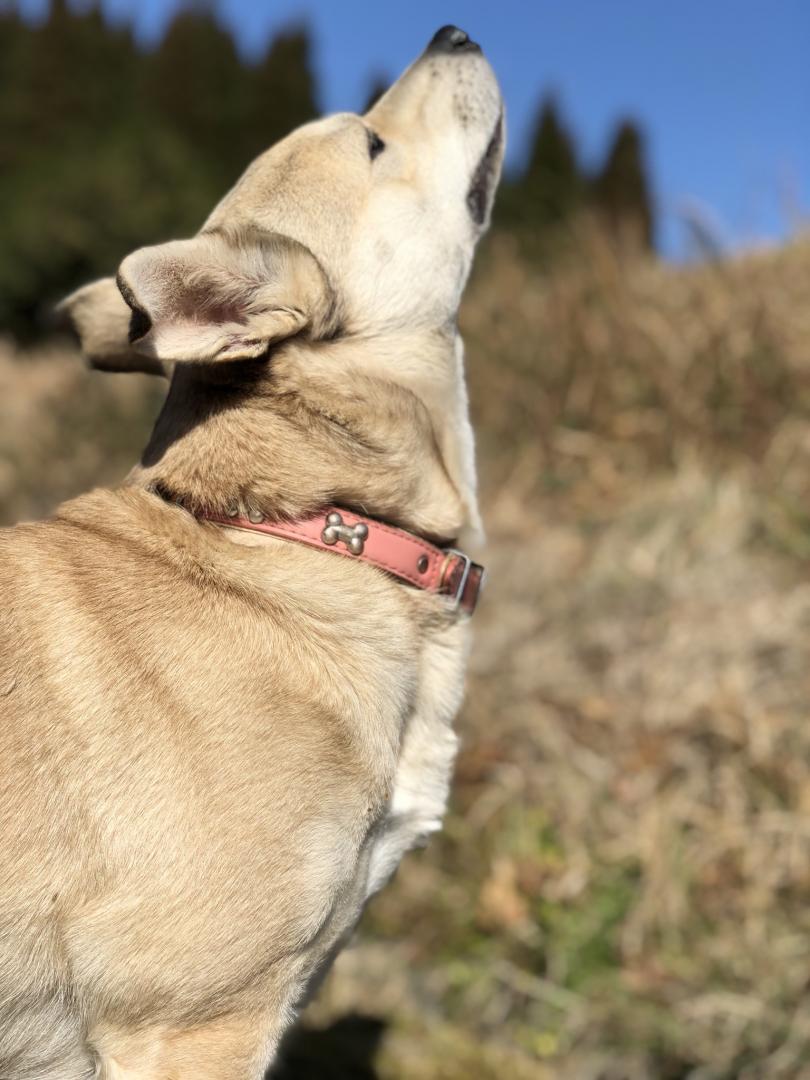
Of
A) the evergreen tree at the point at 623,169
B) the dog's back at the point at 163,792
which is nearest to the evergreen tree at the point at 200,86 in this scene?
the evergreen tree at the point at 623,169

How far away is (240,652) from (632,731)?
8.25 ft

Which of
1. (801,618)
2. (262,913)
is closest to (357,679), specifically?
(262,913)

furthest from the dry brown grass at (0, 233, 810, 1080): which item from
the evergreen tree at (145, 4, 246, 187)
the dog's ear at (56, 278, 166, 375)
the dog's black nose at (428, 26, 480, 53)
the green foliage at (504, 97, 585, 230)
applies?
the evergreen tree at (145, 4, 246, 187)

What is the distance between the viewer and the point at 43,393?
10.5m

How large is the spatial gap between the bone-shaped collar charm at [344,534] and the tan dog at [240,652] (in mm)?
47

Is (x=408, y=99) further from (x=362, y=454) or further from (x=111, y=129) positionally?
(x=111, y=129)

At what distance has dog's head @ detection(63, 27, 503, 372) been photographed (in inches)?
92.9

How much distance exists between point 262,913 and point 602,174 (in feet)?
80.2

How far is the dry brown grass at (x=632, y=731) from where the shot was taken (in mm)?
3572

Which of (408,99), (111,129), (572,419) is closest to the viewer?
(408,99)

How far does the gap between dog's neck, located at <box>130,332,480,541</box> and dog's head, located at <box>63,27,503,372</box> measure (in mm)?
120

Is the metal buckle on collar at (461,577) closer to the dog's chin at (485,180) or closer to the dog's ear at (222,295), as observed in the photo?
the dog's ear at (222,295)

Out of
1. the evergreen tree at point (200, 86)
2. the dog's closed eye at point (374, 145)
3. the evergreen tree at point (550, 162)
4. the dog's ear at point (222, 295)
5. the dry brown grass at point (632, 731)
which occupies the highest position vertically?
the evergreen tree at point (550, 162)

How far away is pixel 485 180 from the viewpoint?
3123 mm
